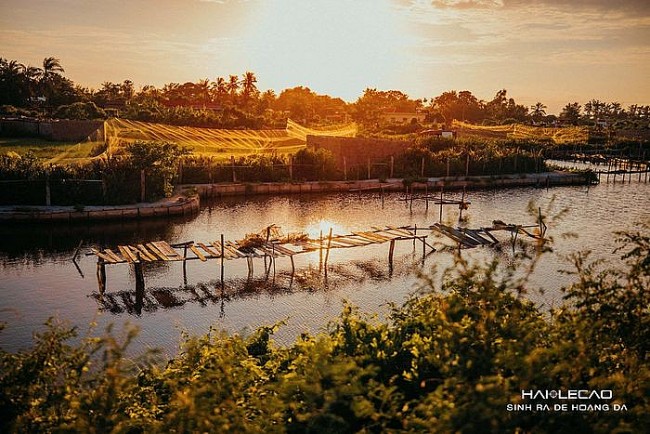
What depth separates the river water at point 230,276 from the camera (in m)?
12.9

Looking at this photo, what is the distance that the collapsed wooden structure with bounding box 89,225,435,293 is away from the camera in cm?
1531

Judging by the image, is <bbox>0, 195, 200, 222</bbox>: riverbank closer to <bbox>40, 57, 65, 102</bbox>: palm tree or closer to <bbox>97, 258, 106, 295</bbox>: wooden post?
<bbox>97, 258, 106, 295</bbox>: wooden post

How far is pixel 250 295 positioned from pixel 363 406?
10.8m

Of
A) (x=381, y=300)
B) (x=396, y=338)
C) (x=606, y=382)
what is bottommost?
(x=381, y=300)

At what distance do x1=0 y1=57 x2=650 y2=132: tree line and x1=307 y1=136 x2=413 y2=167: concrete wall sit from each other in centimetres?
1512

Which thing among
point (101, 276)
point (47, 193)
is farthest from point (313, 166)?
point (101, 276)

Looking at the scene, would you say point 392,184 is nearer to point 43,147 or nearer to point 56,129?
point 43,147

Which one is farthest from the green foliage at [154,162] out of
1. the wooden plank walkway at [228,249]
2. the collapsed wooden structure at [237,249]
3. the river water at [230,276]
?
the collapsed wooden structure at [237,249]

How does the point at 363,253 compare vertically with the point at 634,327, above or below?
below

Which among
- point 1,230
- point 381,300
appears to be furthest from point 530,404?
point 1,230

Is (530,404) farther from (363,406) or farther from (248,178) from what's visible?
(248,178)

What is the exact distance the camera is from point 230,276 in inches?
642

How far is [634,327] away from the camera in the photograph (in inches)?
219

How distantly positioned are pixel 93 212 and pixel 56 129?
19.4 metres
